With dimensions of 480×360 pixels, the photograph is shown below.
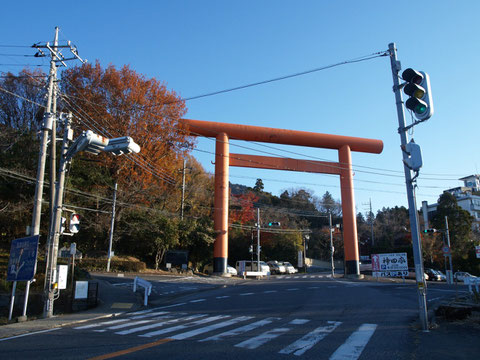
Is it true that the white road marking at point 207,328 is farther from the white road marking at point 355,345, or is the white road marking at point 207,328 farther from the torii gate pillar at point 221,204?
the torii gate pillar at point 221,204

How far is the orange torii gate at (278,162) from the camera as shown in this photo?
1281 inches

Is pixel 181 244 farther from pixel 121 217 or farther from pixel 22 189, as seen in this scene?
pixel 22 189

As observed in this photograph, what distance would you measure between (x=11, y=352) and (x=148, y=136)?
23556mm

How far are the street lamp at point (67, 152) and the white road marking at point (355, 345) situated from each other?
23.1 feet

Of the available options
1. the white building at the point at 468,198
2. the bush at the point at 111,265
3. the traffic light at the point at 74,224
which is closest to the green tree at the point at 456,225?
the white building at the point at 468,198

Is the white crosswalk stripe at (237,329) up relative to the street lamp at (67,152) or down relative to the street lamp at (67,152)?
down

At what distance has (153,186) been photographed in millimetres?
30422

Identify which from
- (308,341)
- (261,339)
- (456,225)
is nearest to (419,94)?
(308,341)

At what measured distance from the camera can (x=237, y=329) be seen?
28.5ft

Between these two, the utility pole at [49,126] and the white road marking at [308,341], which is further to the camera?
the utility pole at [49,126]

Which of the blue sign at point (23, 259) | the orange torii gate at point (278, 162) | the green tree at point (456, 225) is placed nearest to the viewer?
the blue sign at point (23, 259)

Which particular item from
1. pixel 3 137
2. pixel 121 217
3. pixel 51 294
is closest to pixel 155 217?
pixel 121 217

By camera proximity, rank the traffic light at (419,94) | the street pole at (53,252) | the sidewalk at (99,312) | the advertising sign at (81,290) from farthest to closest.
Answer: the advertising sign at (81,290)
the street pole at (53,252)
the sidewalk at (99,312)
the traffic light at (419,94)

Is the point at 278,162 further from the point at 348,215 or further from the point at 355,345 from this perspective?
the point at 355,345
